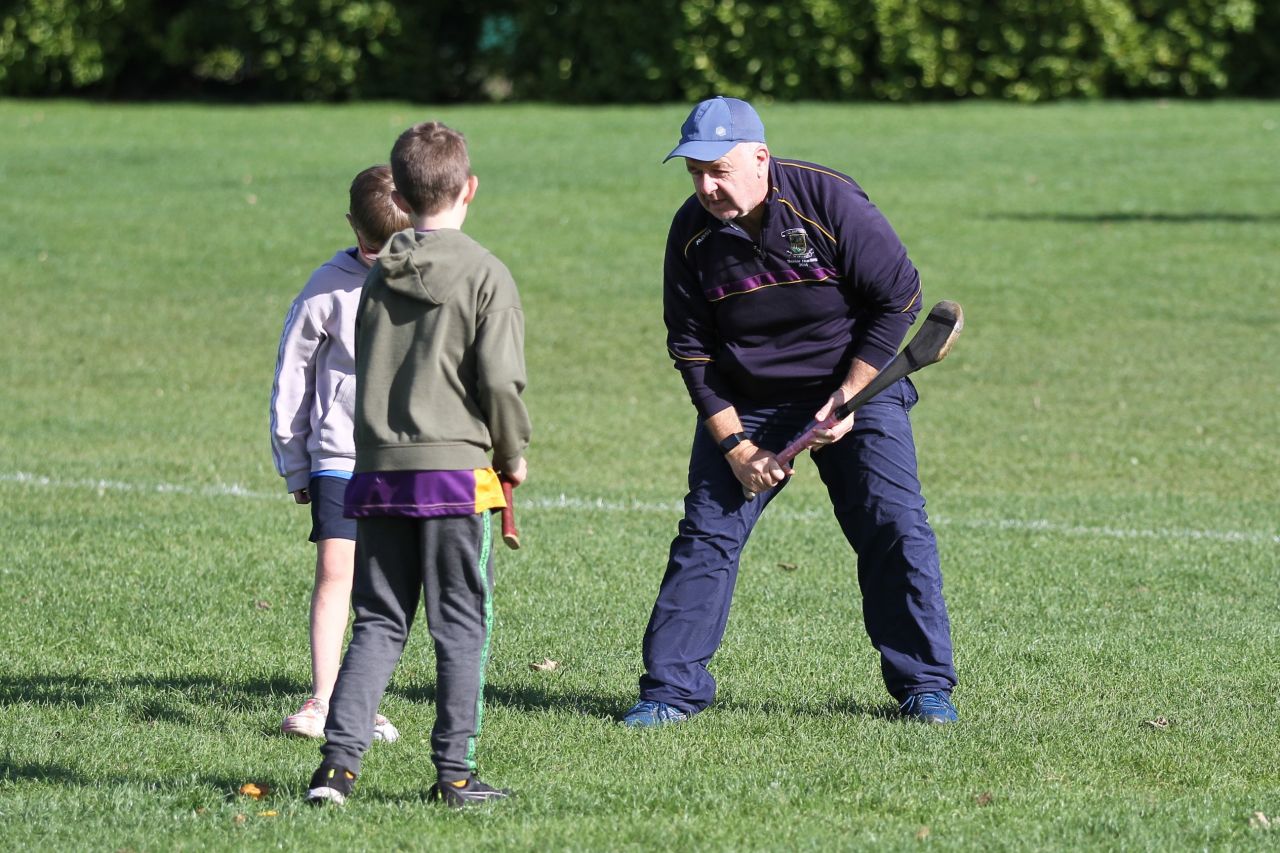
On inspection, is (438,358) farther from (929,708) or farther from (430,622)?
(929,708)

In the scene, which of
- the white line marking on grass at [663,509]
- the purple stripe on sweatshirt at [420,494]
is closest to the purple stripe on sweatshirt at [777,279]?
the purple stripe on sweatshirt at [420,494]

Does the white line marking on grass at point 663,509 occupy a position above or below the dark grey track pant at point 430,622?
below

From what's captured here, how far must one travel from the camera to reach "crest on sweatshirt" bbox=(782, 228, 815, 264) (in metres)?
5.63

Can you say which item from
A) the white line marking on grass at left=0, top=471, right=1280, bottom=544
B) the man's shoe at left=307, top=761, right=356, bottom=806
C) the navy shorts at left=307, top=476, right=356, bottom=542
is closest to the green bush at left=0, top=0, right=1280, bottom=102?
the white line marking on grass at left=0, top=471, right=1280, bottom=544

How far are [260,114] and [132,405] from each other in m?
17.3

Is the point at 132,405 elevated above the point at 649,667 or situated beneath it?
situated beneath

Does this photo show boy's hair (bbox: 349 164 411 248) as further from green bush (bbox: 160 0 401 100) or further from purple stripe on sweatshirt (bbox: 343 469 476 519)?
green bush (bbox: 160 0 401 100)

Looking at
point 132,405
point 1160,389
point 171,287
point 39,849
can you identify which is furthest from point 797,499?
point 171,287

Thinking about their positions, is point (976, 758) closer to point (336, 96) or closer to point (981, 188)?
point (981, 188)

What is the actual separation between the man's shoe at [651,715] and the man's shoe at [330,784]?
1.23m

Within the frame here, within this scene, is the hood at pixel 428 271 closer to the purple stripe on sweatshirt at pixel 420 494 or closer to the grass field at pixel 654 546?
the purple stripe on sweatshirt at pixel 420 494

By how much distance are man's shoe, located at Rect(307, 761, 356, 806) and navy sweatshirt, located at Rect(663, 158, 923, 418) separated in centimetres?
182

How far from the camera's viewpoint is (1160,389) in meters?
13.4

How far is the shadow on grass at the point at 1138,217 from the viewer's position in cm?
1939
